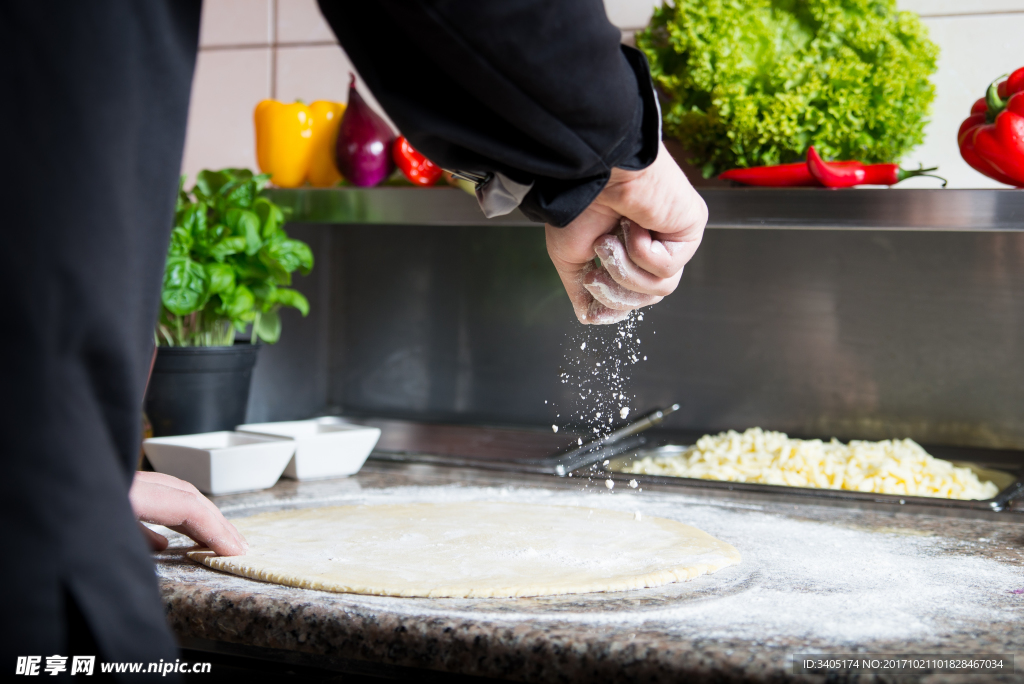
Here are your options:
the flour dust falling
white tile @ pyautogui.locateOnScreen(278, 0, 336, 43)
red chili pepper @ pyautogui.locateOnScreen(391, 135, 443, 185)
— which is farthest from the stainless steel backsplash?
white tile @ pyautogui.locateOnScreen(278, 0, 336, 43)

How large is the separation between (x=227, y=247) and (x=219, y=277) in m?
0.05

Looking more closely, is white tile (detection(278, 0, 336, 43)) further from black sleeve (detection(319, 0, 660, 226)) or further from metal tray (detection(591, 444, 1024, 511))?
black sleeve (detection(319, 0, 660, 226))

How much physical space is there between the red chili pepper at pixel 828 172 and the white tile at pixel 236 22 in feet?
4.11

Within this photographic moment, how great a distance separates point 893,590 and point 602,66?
60 centimetres

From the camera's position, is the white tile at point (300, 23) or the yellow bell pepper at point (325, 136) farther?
the white tile at point (300, 23)

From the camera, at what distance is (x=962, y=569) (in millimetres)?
944

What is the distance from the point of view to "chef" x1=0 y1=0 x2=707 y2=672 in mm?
445

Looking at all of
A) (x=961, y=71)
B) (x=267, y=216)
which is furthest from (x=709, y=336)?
(x=267, y=216)

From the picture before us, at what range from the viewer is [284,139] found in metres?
1.67

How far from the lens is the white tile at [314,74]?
188cm

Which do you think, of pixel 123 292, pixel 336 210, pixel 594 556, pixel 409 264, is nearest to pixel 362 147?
pixel 336 210

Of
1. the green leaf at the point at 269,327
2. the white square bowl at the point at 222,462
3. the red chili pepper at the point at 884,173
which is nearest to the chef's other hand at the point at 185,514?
the white square bowl at the point at 222,462

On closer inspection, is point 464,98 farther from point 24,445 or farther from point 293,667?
point 293,667

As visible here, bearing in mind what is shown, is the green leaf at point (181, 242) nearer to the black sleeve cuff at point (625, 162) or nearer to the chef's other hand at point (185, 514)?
the chef's other hand at point (185, 514)
